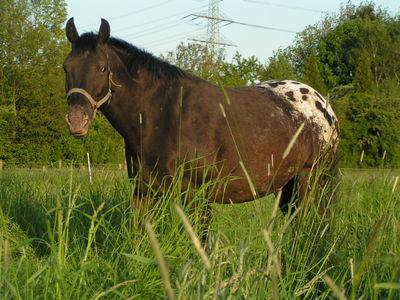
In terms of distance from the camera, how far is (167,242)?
11.6ft

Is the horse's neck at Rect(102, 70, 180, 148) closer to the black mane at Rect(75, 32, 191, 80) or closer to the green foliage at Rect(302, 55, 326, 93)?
the black mane at Rect(75, 32, 191, 80)

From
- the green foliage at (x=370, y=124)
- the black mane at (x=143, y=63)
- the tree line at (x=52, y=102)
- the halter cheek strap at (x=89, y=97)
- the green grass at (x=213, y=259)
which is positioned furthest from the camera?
the green foliage at (x=370, y=124)

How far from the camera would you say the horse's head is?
520 centimetres

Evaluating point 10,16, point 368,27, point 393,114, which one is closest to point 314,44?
point 368,27

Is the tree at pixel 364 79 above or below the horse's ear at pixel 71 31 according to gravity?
above

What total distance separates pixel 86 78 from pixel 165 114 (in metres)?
0.76

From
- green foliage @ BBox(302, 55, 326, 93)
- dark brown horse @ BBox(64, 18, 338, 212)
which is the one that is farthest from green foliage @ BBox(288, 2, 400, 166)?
dark brown horse @ BBox(64, 18, 338, 212)

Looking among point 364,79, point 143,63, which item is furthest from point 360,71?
point 143,63

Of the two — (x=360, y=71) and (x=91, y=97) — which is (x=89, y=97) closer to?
(x=91, y=97)

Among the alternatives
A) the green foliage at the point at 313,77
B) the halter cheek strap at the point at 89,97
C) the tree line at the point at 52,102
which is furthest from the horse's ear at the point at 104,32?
the green foliage at the point at 313,77

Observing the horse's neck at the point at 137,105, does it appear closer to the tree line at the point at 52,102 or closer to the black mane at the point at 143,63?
the black mane at the point at 143,63

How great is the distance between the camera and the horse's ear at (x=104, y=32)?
575cm

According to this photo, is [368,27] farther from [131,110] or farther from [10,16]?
[131,110]

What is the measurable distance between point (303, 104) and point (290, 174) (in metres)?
0.83
